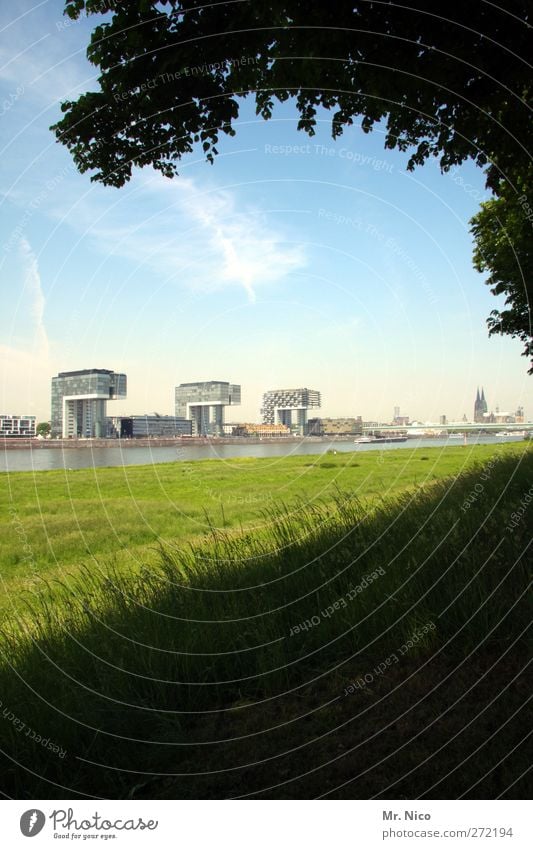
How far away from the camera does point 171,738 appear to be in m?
3.71

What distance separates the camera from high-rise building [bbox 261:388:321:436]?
8.98 metres

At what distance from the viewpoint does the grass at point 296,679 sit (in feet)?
10.6

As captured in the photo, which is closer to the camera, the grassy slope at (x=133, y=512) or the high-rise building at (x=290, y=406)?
the high-rise building at (x=290, y=406)

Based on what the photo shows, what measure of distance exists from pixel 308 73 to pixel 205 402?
480 cm

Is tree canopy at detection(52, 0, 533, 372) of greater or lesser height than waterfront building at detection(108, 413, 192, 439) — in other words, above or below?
above

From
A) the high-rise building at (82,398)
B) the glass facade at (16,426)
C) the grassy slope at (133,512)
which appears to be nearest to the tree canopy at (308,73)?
the high-rise building at (82,398)

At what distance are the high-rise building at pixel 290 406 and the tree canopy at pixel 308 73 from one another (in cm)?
352

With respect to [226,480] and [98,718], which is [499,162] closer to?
[98,718]

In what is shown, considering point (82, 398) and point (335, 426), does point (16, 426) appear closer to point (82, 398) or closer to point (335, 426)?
point (82, 398)

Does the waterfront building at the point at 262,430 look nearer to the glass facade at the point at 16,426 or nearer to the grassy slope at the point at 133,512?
the grassy slope at the point at 133,512

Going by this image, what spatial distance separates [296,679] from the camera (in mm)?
4406

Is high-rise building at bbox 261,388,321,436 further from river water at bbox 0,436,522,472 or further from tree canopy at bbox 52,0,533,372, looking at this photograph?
tree canopy at bbox 52,0,533,372

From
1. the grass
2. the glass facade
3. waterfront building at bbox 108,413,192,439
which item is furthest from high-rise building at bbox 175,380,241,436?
the grass

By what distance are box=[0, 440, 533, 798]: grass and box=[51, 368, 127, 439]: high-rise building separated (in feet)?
8.83
